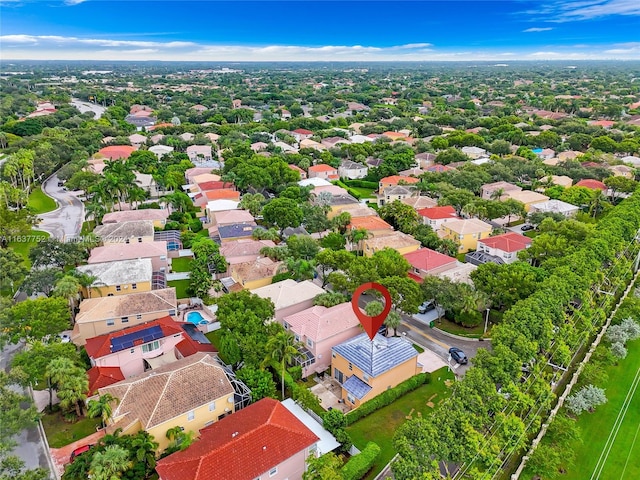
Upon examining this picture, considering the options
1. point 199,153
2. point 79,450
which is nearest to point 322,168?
point 199,153

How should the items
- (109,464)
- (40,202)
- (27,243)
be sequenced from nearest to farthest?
(109,464) → (27,243) → (40,202)

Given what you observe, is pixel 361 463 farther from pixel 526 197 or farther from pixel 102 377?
pixel 526 197

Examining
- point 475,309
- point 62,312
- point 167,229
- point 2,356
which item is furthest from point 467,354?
Result: point 167,229

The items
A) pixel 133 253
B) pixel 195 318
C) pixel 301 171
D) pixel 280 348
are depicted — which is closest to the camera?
pixel 280 348

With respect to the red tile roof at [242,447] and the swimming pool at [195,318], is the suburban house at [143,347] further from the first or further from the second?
the red tile roof at [242,447]

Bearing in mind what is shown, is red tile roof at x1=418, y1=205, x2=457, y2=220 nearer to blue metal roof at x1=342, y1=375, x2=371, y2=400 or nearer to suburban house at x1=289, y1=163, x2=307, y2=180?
suburban house at x1=289, y1=163, x2=307, y2=180

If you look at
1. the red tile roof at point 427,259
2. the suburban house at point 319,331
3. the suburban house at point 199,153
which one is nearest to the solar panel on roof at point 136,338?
the suburban house at point 319,331
